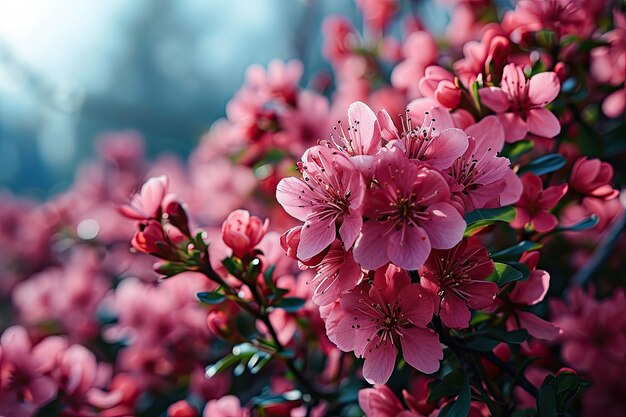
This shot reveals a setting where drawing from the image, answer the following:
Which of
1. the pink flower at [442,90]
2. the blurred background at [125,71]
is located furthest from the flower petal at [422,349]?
the blurred background at [125,71]

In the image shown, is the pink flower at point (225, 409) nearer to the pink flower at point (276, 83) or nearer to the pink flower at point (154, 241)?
the pink flower at point (154, 241)

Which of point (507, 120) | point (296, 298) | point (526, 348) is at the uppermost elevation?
point (507, 120)

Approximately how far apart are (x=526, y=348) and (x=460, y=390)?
0.85 ft

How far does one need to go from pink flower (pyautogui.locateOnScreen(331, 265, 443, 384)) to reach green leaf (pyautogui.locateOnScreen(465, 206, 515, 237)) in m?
0.09

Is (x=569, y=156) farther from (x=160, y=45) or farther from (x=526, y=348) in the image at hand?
(x=160, y=45)

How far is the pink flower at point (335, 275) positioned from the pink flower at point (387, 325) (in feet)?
0.06

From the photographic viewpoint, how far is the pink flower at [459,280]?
69 centimetres

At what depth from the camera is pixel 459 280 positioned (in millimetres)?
702

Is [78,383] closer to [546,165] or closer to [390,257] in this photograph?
[390,257]

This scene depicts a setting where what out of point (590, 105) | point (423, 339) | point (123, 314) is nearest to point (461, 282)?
point (423, 339)

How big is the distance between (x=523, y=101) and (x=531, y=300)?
A: 0.85ft

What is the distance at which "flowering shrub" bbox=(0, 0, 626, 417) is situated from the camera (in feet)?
2.27

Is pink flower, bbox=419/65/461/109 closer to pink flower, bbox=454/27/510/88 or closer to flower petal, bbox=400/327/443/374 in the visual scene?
pink flower, bbox=454/27/510/88

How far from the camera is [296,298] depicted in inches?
35.3
